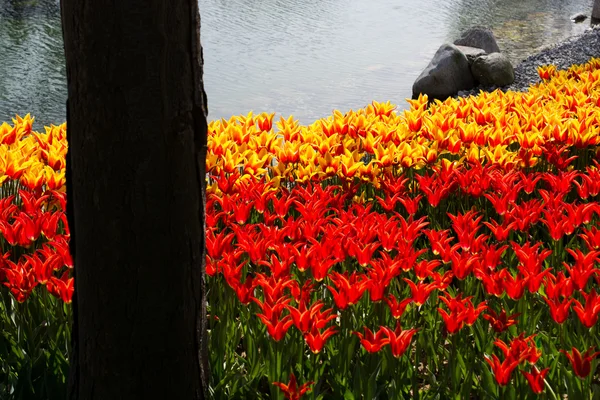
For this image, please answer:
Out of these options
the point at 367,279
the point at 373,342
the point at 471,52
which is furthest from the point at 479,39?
the point at 373,342

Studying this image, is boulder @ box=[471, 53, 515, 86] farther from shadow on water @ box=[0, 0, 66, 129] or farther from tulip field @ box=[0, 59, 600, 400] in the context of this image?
tulip field @ box=[0, 59, 600, 400]

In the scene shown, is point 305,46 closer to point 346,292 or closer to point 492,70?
point 492,70

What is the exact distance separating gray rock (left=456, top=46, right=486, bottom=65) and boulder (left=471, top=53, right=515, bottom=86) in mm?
110

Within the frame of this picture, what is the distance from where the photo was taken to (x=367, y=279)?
9.59 feet

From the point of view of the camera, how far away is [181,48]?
2225 millimetres

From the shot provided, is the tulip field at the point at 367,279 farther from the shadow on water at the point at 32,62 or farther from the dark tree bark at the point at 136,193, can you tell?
the shadow on water at the point at 32,62

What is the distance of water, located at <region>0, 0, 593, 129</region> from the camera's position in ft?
36.9

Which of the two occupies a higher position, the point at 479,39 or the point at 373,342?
the point at 479,39

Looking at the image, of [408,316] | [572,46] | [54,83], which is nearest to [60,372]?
[408,316]

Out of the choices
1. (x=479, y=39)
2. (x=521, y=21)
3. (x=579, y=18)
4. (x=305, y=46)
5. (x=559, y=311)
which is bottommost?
(x=559, y=311)

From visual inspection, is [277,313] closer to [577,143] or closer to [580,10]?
[577,143]

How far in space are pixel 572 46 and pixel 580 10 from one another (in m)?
8.17

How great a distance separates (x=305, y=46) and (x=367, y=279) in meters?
12.9

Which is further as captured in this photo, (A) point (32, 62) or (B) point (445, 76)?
(A) point (32, 62)
